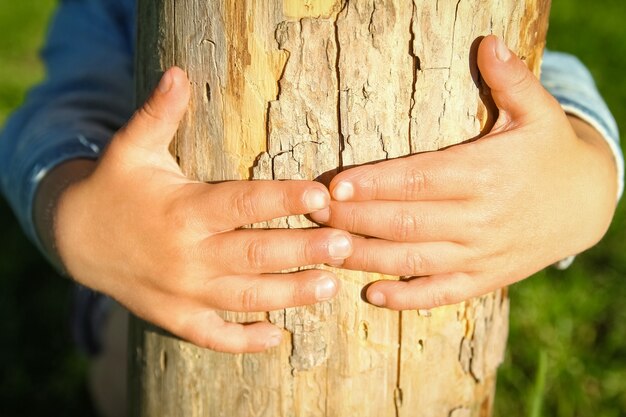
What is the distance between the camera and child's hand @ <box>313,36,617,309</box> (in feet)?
3.91

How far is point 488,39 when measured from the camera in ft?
3.96

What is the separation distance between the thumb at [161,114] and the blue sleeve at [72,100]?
18.4 inches

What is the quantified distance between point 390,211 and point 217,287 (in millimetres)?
318

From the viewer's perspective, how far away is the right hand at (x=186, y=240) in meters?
1.21

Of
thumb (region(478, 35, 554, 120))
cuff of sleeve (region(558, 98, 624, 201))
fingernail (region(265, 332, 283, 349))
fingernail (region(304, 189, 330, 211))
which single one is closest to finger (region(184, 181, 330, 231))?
fingernail (region(304, 189, 330, 211))

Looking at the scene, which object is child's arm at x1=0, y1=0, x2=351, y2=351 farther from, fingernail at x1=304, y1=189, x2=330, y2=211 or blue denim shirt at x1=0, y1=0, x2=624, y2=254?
blue denim shirt at x1=0, y1=0, x2=624, y2=254

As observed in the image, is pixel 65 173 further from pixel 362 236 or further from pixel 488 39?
pixel 488 39

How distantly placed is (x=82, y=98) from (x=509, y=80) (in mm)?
1239

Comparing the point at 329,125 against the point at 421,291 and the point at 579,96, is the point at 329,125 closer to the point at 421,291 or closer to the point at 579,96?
the point at 421,291

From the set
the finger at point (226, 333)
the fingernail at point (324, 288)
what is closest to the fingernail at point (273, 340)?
the finger at point (226, 333)

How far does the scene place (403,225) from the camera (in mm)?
1196

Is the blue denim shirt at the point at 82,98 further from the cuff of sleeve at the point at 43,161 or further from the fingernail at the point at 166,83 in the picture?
the fingernail at the point at 166,83

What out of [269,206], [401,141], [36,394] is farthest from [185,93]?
[36,394]

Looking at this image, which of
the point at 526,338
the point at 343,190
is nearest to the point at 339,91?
the point at 343,190
